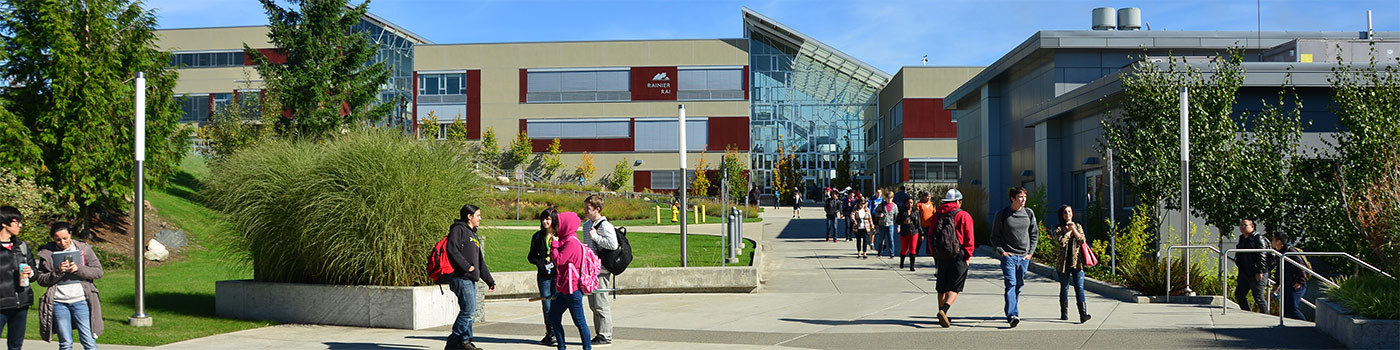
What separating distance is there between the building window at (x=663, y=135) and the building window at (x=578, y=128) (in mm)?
862

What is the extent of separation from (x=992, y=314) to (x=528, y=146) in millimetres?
55358

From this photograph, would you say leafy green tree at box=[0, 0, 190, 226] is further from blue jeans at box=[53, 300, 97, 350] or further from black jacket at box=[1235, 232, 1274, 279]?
black jacket at box=[1235, 232, 1274, 279]

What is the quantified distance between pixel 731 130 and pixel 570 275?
5779 centimetres

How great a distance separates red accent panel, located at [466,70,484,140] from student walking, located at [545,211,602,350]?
60.0 metres

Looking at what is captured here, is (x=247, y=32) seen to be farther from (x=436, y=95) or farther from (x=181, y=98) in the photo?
(x=181, y=98)

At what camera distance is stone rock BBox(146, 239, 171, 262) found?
19.7 metres

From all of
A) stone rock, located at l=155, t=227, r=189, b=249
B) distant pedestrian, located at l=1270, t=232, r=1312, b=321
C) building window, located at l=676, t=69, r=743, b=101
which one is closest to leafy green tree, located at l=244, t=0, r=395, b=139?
stone rock, located at l=155, t=227, r=189, b=249

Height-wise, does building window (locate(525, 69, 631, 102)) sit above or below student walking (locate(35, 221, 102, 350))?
above

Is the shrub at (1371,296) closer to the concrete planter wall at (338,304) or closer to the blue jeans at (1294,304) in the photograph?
the blue jeans at (1294,304)

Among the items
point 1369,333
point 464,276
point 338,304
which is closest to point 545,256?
point 464,276

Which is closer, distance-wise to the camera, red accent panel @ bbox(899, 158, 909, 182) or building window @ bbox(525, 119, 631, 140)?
red accent panel @ bbox(899, 158, 909, 182)

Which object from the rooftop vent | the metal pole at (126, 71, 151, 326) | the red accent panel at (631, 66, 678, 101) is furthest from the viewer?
the red accent panel at (631, 66, 678, 101)

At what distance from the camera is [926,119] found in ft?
197

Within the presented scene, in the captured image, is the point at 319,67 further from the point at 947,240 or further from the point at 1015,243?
the point at 1015,243
